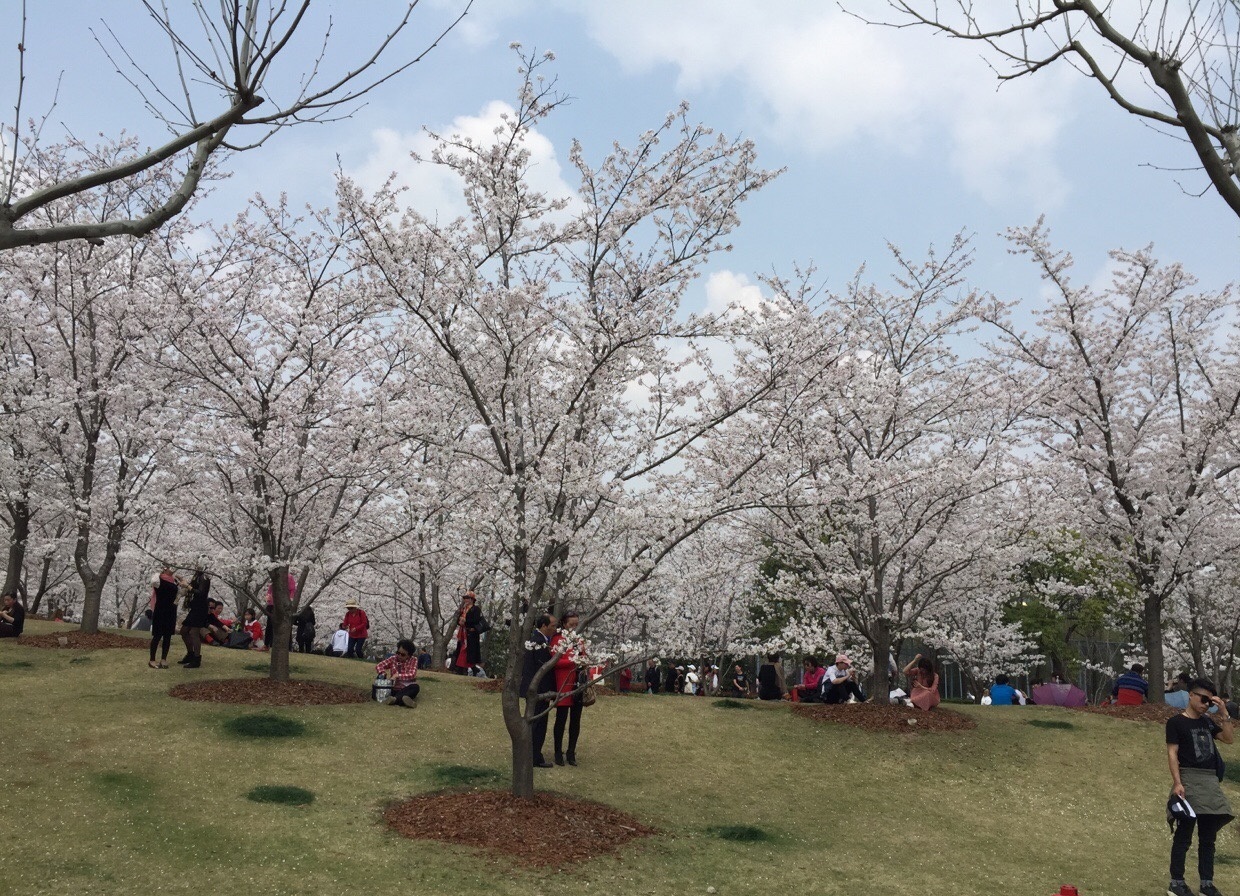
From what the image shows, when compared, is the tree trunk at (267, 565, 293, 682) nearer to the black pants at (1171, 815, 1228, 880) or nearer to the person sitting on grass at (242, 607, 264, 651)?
the person sitting on grass at (242, 607, 264, 651)

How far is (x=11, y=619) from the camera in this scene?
683 inches

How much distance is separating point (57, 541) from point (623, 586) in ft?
43.9

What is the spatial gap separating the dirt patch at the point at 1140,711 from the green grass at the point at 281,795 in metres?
13.3

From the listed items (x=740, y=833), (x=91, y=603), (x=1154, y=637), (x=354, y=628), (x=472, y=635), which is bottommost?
(x=740, y=833)

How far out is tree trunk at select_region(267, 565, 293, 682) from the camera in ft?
47.8

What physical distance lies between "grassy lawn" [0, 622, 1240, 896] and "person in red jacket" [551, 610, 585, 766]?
400 mm

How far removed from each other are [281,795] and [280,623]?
592cm

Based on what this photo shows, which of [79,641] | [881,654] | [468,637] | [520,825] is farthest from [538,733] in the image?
[79,641]

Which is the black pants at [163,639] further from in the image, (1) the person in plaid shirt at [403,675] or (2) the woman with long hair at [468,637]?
(2) the woman with long hair at [468,637]

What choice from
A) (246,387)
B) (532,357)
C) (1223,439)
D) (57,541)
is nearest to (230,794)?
(532,357)

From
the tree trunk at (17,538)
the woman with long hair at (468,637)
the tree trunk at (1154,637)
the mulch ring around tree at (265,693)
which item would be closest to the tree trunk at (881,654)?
the tree trunk at (1154,637)

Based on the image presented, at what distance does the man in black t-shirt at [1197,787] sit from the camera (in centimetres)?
800

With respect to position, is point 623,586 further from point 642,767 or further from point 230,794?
point 230,794

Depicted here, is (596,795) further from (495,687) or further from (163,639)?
(163,639)
